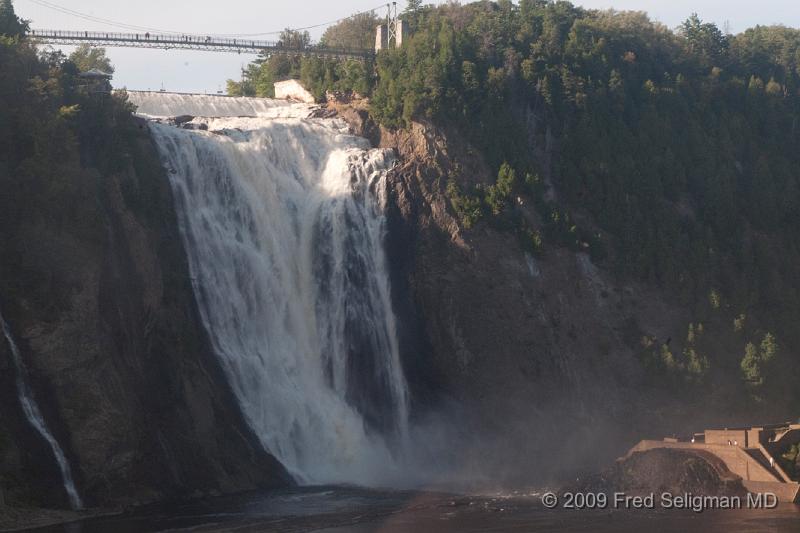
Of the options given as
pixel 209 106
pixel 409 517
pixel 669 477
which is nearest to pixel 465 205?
pixel 209 106

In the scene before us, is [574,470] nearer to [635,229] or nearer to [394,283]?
[394,283]

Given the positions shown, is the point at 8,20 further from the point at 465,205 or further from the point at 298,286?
the point at 465,205

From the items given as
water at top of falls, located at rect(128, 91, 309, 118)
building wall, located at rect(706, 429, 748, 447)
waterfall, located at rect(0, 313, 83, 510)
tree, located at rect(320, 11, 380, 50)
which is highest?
tree, located at rect(320, 11, 380, 50)

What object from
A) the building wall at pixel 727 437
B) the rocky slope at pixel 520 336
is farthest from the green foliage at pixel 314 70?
the building wall at pixel 727 437

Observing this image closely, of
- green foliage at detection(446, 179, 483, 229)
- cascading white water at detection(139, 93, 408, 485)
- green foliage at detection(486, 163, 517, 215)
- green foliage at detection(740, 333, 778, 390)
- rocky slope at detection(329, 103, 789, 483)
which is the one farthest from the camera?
green foliage at detection(486, 163, 517, 215)

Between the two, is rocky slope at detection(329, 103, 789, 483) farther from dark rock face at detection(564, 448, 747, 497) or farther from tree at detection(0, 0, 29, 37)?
tree at detection(0, 0, 29, 37)
